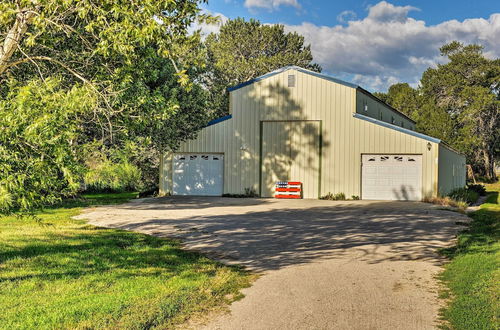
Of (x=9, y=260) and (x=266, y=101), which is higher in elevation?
(x=266, y=101)

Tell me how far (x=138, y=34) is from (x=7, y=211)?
3014 mm

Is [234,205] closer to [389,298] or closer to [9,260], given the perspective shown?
[9,260]

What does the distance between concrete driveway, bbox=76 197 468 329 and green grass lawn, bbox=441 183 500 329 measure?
30 centimetres

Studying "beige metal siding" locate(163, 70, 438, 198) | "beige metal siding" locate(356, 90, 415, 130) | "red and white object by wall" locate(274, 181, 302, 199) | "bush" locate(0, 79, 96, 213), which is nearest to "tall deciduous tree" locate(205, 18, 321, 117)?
"beige metal siding" locate(356, 90, 415, 130)

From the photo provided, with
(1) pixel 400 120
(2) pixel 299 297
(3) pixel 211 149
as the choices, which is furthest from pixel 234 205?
(1) pixel 400 120

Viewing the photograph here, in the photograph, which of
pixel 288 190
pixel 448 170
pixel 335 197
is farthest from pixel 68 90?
pixel 448 170

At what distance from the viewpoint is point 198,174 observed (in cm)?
2575

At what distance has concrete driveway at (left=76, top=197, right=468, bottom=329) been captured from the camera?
570 centimetres

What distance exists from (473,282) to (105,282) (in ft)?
19.0

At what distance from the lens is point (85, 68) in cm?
876

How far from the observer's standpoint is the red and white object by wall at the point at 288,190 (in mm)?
24266

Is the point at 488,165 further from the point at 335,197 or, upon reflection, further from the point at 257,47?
the point at 335,197

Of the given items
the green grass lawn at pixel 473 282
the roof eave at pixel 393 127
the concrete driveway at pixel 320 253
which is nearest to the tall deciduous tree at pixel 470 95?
the roof eave at pixel 393 127

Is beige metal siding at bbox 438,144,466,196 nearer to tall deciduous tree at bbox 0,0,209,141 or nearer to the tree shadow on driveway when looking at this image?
the tree shadow on driveway
